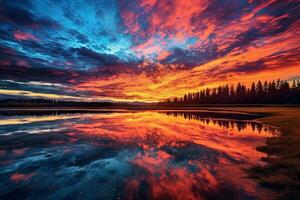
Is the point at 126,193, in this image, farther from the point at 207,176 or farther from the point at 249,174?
the point at 249,174

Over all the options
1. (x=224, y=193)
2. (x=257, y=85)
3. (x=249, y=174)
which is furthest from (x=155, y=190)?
(x=257, y=85)

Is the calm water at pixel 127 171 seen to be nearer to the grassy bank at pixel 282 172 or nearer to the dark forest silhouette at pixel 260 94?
the grassy bank at pixel 282 172

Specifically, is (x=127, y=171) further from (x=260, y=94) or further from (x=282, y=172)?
(x=260, y=94)

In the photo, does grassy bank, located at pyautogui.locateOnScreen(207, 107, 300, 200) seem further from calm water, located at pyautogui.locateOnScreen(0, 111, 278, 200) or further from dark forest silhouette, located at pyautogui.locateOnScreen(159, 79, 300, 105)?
dark forest silhouette, located at pyautogui.locateOnScreen(159, 79, 300, 105)

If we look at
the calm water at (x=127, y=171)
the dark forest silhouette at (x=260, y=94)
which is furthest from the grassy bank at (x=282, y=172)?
the dark forest silhouette at (x=260, y=94)

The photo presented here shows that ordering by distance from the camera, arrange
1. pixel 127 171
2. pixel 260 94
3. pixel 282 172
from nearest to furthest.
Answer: pixel 282 172
pixel 127 171
pixel 260 94

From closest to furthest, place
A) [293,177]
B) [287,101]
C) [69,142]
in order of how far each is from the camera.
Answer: [293,177], [69,142], [287,101]

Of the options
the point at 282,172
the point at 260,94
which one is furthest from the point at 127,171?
the point at 260,94

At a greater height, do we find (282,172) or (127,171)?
(282,172)

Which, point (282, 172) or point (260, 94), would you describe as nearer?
point (282, 172)

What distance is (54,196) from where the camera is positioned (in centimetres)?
670

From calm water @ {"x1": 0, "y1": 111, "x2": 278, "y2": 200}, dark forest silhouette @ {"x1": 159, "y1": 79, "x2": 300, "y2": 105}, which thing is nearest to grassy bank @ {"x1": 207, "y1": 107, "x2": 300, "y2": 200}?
calm water @ {"x1": 0, "y1": 111, "x2": 278, "y2": 200}

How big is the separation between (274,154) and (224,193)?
23.4ft

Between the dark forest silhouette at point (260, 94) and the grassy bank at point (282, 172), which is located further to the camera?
the dark forest silhouette at point (260, 94)
